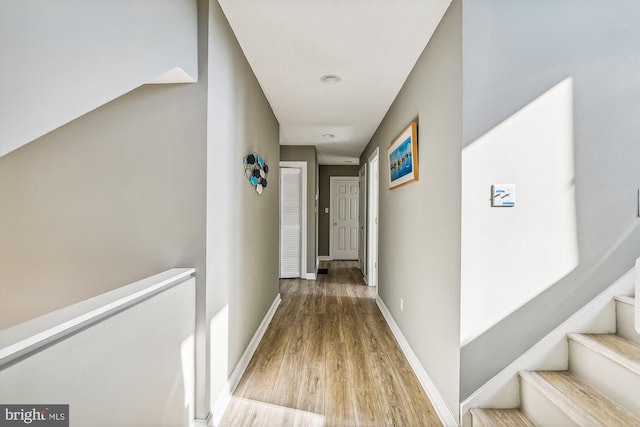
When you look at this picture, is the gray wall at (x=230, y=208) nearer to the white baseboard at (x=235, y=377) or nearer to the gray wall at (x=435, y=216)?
the white baseboard at (x=235, y=377)

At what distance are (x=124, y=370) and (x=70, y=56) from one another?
101 cm

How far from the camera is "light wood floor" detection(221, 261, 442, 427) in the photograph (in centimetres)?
195

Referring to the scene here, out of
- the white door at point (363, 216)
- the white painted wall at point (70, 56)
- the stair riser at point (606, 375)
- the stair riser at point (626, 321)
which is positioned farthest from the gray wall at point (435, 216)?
the white door at point (363, 216)

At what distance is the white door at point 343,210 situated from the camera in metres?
8.27

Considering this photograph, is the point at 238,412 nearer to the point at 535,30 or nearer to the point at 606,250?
the point at 606,250

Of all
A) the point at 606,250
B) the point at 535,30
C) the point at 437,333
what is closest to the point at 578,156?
the point at 606,250

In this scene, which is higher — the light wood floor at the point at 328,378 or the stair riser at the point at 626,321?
the stair riser at the point at 626,321

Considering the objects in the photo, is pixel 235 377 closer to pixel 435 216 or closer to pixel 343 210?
pixel 435 216

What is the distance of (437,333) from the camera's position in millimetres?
2066

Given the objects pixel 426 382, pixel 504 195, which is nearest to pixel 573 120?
pixel 504 195

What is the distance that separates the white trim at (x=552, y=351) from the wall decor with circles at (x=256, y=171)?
6.69ft

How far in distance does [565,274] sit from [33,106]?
2267 mm

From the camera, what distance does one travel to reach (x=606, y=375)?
1507 millimetres

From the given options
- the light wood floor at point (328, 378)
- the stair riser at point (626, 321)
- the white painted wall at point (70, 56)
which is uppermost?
the white painted wall at point (70, 56)
